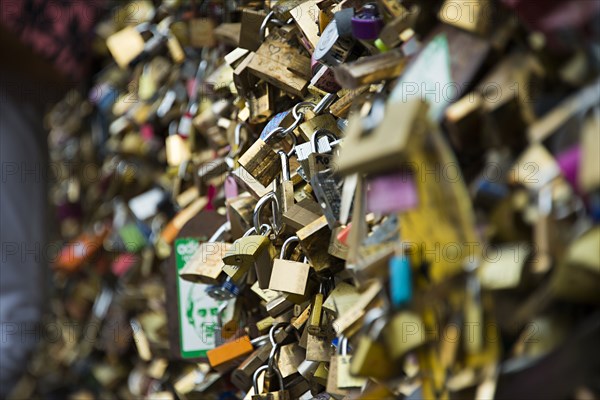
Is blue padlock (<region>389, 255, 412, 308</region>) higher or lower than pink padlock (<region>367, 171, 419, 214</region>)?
lower

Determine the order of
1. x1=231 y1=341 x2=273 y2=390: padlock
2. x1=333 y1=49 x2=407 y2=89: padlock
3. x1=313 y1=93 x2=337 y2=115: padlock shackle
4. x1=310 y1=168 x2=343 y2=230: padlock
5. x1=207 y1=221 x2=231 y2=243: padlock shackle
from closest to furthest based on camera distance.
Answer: x1=333 y1=49 x2=407 y2=89: padlock
x1=310 y1=168 x2=343 y2=230: padlock
x1=313 y1=93 x2=337 y2=115: padlock shackle
x1=231 y1=341 x2=273 y2=390: padlock
x1=207 y1=221 x2=231 y2=243: padlock shackle

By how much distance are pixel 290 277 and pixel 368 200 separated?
0.75ft

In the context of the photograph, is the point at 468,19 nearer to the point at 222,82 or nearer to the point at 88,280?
the point at 222,82

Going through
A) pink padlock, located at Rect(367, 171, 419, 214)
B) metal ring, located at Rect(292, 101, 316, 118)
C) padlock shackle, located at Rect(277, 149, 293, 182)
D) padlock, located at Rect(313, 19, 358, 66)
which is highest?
pink padlock, located at Rect(367, 171, 419, 214)

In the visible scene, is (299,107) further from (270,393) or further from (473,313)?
(473,313)

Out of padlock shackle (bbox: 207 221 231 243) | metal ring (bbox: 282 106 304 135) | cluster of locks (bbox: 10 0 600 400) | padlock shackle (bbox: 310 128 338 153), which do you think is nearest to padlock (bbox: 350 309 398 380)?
cluster of locks (bbox: 10 0 600 400)

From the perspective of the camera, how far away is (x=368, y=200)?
0.99m

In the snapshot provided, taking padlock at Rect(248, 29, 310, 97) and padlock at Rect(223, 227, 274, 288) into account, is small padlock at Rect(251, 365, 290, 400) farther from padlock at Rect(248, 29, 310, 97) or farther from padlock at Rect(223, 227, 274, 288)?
padlock at Rect(248, 29, 310, 97)

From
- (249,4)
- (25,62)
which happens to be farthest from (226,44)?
(25,62)

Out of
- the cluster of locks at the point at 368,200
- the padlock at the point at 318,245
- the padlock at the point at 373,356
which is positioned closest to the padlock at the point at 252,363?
the cluster of locks at the point at 368,200

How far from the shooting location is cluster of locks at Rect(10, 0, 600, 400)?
77 cm

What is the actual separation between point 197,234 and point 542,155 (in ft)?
3.02

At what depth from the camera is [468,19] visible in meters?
0.85

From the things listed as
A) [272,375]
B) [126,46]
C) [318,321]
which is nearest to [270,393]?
[272,375]
